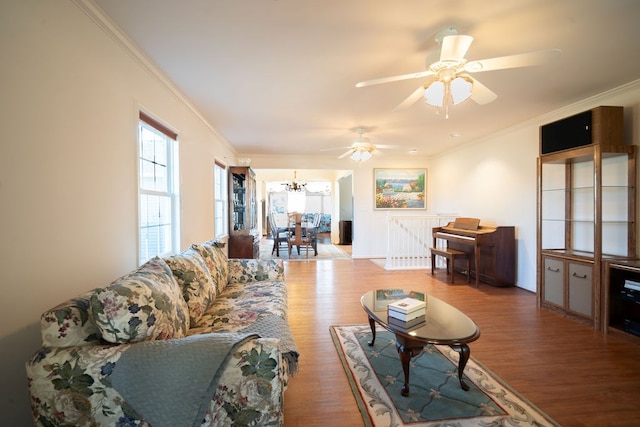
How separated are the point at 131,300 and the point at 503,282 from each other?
4.76 meters

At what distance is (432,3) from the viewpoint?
157 cm

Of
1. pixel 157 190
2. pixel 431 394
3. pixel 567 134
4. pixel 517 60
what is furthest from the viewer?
pixel 567 134

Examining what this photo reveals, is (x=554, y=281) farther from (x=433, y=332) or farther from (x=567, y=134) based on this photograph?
(x=433, y=332)

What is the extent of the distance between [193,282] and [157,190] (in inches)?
47.6

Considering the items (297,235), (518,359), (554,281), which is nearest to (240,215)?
(297,235)

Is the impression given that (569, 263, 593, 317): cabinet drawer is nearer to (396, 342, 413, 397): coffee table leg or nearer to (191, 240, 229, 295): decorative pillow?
(396, 342, 413, 397): coffee table leg

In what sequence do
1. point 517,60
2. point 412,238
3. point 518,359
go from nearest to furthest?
point 517,60
point 518,359
point 412,238

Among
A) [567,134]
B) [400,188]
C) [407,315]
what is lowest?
[407,315]

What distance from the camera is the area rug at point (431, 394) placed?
61.5 inches

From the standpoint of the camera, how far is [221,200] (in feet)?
16.1

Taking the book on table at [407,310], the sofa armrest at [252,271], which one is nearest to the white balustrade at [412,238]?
the sofa armrest at [252,271]

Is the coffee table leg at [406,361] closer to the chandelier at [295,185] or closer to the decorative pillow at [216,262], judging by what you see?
the decorative pillow at [216,262]

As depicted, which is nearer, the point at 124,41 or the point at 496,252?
the point at 124,41

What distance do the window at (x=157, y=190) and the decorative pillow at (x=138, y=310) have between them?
3.03ft
